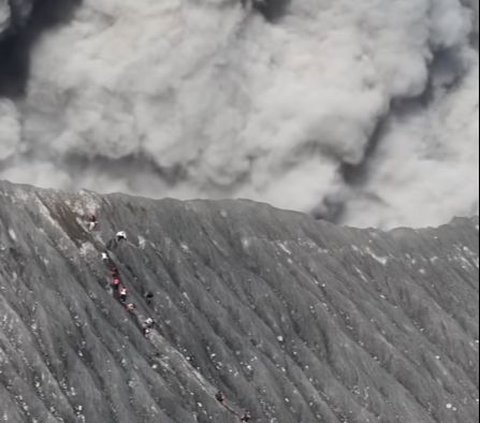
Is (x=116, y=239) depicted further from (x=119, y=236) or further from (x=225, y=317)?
(x=225, y=317)

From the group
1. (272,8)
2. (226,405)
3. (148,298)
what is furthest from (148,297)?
(272,8)

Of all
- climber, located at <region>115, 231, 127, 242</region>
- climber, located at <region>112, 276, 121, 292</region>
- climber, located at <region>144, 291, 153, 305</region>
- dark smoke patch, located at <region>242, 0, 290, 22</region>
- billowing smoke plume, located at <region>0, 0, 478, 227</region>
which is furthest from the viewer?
dark smoke patch, located at <region>242, 0, 290, 22</region>

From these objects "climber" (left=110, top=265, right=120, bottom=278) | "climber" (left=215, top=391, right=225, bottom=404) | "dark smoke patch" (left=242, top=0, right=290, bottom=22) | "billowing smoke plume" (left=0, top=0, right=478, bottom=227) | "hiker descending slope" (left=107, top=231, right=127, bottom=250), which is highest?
"dark smoke patch" (left=242, top=0, right=290, bottom=22)

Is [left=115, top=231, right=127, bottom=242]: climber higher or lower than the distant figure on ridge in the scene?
higher

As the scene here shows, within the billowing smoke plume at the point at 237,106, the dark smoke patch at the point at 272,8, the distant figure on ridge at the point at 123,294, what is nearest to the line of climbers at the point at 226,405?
the distant figure on ridge at the point at 123,294

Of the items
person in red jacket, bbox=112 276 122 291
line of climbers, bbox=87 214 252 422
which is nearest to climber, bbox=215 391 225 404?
line of climbers, bbox=87 214 252 422

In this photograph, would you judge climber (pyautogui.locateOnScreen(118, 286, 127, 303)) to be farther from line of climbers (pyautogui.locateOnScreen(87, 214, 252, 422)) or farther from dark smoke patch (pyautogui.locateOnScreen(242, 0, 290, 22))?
dark smoke patch (pyautogui.locateOnScreen(242, 0, 290, 22))

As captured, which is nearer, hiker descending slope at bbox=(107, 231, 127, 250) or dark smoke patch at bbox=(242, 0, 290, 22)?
hiker descending slope at bbox=(107, 231, 127, 250)
